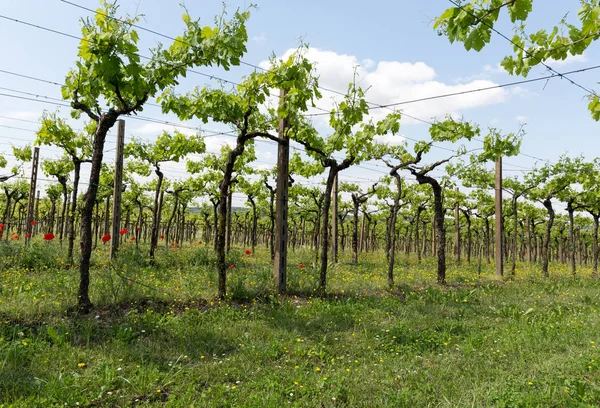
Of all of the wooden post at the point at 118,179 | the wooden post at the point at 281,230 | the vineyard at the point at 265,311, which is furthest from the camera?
the wooden post at the point at 118,179

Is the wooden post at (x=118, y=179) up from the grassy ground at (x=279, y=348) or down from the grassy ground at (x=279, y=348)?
up

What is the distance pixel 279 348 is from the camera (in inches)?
227

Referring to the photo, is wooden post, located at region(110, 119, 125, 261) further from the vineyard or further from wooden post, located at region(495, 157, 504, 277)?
wooden post, located at region(495, 157, 504, 277)

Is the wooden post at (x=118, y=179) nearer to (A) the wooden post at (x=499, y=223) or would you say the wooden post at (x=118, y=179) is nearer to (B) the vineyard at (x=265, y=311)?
(B) the vineyard at (x=265, y=311)

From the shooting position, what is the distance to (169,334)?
6.20 metres

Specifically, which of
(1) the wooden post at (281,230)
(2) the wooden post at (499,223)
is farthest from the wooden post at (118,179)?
(2) the wooden post at (499,223)

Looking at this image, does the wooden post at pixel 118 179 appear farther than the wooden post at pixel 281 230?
Yes

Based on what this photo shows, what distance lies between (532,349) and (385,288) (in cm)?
570

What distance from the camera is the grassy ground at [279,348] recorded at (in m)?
4.23

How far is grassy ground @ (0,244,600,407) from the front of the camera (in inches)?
167

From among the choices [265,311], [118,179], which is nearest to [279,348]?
[265,311]

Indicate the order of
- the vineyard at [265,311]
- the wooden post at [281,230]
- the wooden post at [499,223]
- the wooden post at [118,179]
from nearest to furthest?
the vineyard at [265,311]
the wooden post at [281,230]
the wooden post at [118,179]
the wooden post at [499,223]

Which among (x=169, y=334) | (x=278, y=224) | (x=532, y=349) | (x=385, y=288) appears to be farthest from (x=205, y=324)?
(x=385, y=288)

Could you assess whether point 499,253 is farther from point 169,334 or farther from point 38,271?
point 38,271
